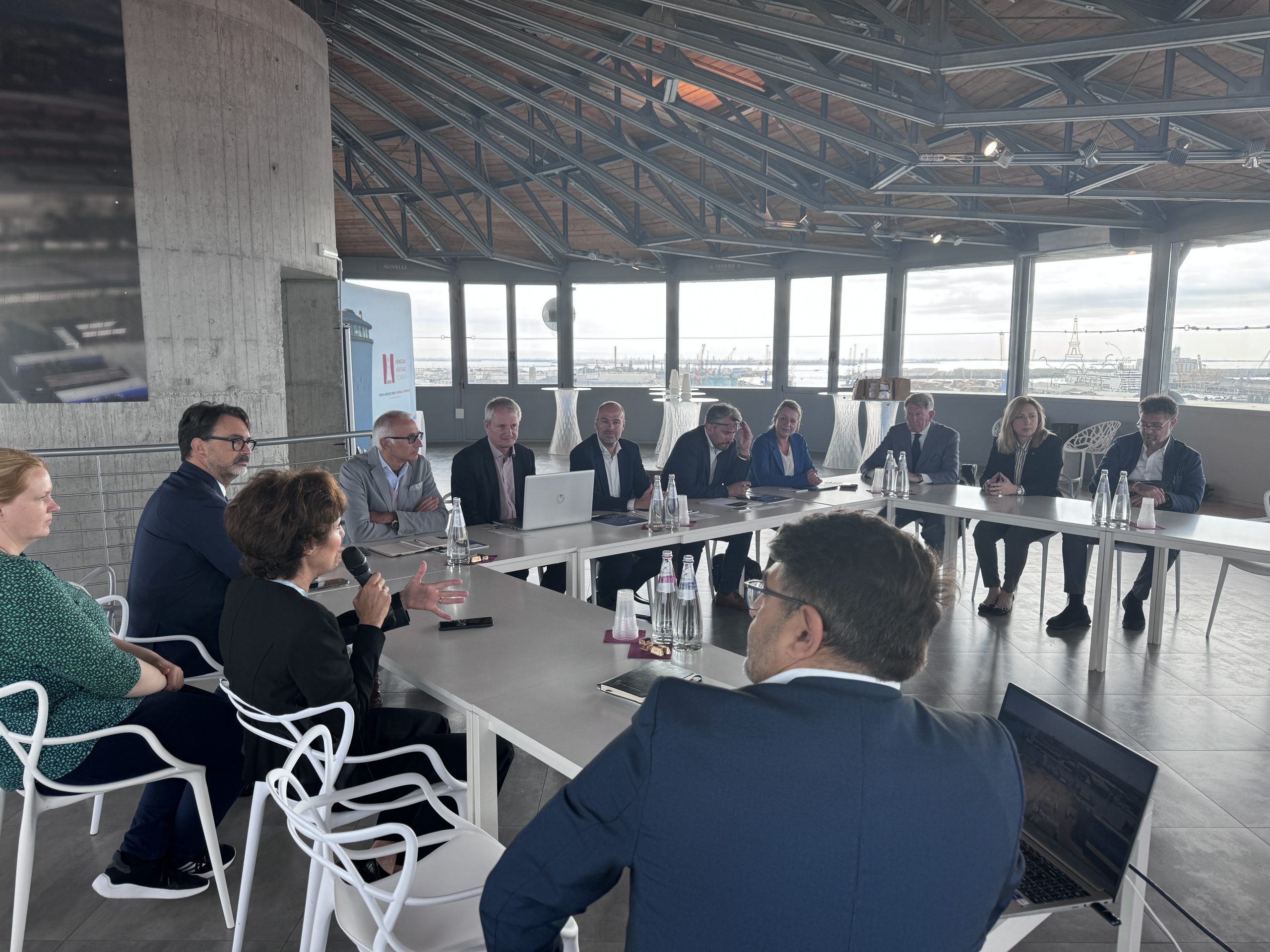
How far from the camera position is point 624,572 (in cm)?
500

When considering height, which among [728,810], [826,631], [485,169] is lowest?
[728,810]

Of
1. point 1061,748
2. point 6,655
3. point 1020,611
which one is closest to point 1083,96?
point 1020,611

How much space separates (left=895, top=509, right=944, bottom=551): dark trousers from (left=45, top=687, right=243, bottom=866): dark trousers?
4.53 m

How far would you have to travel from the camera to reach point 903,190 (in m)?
7.89

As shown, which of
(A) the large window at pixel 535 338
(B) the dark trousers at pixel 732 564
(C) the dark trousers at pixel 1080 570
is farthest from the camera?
(A) the large window at pixel 535 338

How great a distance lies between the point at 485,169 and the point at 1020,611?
8.28 metres

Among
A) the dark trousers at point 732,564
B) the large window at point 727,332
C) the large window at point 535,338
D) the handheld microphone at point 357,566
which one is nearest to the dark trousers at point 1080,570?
the dark trousers at point 732,564

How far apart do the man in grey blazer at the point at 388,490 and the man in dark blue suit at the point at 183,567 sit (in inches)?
43.5

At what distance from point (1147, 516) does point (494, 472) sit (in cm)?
345

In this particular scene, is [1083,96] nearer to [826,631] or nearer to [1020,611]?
[1020,611]

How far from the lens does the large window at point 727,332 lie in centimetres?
1441

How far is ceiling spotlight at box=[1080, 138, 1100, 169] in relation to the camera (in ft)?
20.2

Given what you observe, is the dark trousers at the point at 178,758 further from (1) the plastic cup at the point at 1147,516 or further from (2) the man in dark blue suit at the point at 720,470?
(1) the plastic cup at the point at 1147,516

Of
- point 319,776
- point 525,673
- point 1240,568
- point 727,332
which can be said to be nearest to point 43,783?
point 319,776
